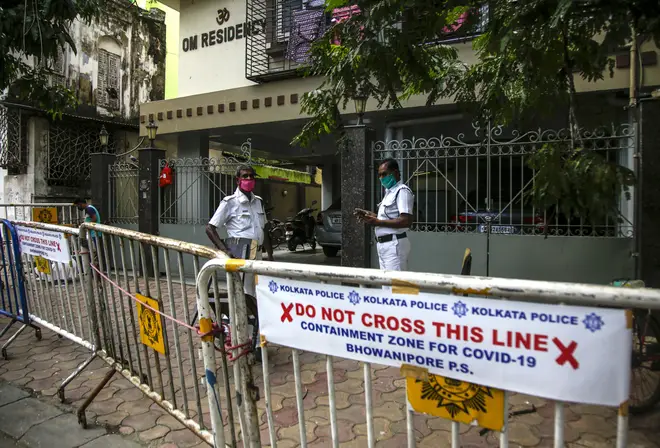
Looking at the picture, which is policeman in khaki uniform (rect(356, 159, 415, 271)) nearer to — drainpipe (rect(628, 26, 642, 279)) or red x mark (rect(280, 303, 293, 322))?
drainpipe (rect(628, 26, 642, 279))

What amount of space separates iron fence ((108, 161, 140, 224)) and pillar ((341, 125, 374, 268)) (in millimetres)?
5080

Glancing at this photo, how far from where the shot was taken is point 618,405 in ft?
4.19

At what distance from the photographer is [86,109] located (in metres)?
13.0

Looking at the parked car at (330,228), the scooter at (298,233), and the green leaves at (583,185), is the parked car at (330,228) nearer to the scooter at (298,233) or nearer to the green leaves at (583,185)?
the scooter at (298,233)

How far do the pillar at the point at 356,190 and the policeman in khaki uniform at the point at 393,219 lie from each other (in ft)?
5.89

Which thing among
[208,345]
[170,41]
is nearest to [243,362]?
[208,345]

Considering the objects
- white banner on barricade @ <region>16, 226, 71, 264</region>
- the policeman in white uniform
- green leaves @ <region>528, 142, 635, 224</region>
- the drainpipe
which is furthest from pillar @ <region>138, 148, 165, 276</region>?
green leaves @ <region>528, 142, 635, 224</region>

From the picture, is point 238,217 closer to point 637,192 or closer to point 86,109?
point 637,192

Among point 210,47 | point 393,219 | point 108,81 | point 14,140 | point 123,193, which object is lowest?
point 393,219

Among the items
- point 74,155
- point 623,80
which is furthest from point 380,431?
point 74,155

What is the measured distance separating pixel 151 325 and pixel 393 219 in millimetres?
2365

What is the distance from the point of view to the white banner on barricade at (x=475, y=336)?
1292 millimetres

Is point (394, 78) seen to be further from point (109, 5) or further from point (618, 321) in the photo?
point (109, 5)

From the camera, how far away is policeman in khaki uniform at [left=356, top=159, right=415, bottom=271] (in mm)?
4148
